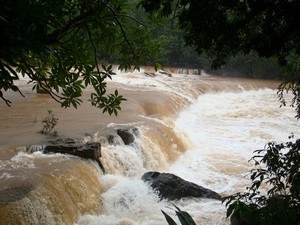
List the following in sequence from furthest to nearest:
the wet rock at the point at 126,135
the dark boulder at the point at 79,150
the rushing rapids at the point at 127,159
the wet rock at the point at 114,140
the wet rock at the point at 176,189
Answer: the wet rock at the point at 126,135, the wet rock at the point at 114,140, the dark boulder at the point at 79,150, the wet rock at the point at 176,189, the rushing rapids at the point at 127,159

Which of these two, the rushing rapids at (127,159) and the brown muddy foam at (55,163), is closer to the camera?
the brown muddy foam at (55,163)

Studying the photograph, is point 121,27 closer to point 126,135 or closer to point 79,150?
point 79,150

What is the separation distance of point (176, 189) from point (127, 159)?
58.4 inches

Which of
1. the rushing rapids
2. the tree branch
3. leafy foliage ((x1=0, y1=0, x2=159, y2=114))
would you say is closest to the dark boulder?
the rushing rapids

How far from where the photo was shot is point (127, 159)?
7879mm

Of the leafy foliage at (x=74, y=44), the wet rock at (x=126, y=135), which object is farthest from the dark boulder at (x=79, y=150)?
the leafy foliage at (x=74, y=44)

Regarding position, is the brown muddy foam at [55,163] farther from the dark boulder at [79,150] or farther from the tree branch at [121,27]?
the tree branch at [121,27]

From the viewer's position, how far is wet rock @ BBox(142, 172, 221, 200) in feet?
22.2

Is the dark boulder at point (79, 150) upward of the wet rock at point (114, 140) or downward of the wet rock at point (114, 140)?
upward

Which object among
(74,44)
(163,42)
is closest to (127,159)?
(163,42)

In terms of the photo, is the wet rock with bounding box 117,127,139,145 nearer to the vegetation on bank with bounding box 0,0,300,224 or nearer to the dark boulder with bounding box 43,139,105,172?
the dark boulder with bounding box 43,139,105,172

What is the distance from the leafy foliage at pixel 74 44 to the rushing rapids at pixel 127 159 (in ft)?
8.78

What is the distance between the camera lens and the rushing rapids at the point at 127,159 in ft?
18.3

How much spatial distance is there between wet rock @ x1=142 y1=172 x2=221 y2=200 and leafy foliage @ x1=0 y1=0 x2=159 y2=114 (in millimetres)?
3991
